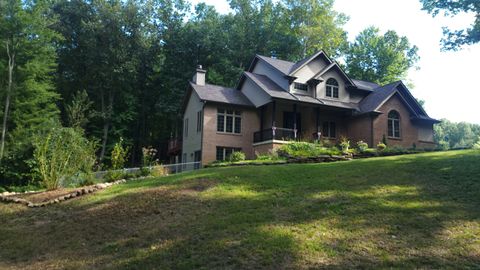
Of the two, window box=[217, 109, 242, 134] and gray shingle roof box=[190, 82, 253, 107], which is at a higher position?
gray shingle roof box=[190, 82, 253, 107]

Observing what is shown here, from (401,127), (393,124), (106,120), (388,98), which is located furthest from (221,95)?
(106,120)

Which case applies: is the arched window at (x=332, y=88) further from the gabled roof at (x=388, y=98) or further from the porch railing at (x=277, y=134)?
the porch railing at (x=277, y=134)

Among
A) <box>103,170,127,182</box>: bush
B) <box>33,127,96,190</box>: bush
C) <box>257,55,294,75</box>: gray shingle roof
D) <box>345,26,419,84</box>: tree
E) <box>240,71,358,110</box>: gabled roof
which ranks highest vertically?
<box>345,26,419,84</box>: tree

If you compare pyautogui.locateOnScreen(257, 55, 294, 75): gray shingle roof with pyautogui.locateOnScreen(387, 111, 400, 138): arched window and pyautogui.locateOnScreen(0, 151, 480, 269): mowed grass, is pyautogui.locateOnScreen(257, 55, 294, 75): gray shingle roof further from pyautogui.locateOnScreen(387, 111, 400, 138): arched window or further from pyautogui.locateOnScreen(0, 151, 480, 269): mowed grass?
pyautogui.locateOnScreen(0, 151, 480, 269): mowed grass

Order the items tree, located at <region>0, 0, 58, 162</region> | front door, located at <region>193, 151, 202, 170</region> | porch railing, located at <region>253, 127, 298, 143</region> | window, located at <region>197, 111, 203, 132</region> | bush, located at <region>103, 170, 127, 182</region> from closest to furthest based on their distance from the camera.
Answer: bush, located at <region>103, 170, 127, 182</region>, tree, located at <region>0, 0, 58, 162</region>, porch railing, located at <region>253, 127, 298, 143</region>, front door, located at <region>193, 151, 202, 170</region>, window, located at <region>197, 111, 203, 132</region>

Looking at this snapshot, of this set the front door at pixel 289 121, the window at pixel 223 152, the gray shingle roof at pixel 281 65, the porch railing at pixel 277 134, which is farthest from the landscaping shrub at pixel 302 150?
the gray shingle roof at pixel 281 65

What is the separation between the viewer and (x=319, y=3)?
4391 centimetres

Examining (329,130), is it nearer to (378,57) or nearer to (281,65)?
(281,65)

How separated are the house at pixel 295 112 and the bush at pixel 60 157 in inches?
472

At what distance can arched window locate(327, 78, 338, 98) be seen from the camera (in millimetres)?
29578

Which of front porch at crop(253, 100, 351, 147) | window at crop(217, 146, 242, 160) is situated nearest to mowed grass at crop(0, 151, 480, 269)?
front porch at crop(253, 100, 351, 147)

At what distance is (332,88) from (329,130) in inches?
118

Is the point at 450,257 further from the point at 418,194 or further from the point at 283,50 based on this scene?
the point at 283,50

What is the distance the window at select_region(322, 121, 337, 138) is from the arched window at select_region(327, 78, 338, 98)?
6.63ft
